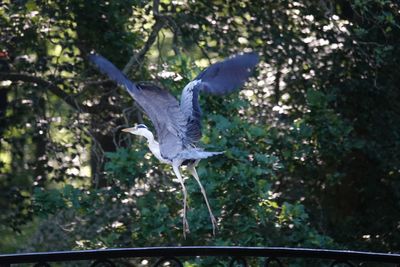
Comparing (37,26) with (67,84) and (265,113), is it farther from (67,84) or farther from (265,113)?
(265,113)

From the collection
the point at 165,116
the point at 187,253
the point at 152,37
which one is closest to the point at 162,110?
the point at 165,116

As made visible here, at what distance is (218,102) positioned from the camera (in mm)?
6230

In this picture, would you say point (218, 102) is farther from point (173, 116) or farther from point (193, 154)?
point (193, 154)

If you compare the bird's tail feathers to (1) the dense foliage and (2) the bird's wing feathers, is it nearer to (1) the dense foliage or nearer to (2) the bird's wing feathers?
(2) the bird's wing feathers

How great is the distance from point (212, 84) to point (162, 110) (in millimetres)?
347

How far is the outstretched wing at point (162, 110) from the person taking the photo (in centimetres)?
418

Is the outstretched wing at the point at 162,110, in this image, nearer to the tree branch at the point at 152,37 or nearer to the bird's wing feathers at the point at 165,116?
the bird's wing feathers at the point at 165,116

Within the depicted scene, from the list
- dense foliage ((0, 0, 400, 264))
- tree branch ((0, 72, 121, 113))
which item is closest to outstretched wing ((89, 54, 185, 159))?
dense foliage ((0, 0, 400, 264))

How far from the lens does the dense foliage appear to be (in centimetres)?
651

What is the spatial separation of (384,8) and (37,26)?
8.90 feet

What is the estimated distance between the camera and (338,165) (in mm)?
7918

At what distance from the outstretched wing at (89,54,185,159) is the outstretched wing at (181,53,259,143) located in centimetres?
5

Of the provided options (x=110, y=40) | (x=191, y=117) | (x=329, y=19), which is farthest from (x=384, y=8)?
(x=191, y=117)

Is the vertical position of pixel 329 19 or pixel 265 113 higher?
pixel 329 19
